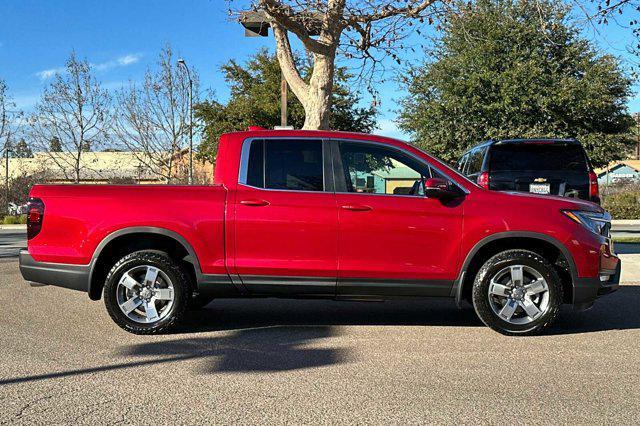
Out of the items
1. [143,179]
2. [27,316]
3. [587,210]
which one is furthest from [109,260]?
[143,179]

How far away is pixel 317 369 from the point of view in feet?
16.5

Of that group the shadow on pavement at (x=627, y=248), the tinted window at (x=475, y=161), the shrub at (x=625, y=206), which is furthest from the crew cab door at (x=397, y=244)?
the shrub at (x=625, y=206)

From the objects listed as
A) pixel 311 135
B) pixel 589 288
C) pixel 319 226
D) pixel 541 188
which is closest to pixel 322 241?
pixel 319 226

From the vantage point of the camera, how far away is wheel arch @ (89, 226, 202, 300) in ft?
20.1

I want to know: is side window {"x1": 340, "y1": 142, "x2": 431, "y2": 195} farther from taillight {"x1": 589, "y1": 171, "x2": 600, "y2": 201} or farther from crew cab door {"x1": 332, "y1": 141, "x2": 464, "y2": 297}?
taillight {"x1": 589, "y1": 171, "x2": 600, "y2": 201}

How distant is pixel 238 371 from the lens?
16.3 feet

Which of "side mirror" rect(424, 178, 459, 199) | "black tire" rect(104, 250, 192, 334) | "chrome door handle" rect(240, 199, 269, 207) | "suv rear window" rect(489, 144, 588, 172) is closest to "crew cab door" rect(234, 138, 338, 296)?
"chrome door handle" rect(240, 199, 269, 207)

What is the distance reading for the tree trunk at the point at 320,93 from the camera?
11758 mm

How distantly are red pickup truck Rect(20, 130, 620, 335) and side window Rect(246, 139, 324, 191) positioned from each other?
0.05ft

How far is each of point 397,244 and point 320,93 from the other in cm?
637

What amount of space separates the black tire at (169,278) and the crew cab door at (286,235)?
600 mm

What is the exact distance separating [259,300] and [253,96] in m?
21.3

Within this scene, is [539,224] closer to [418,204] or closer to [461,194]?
[461,194]

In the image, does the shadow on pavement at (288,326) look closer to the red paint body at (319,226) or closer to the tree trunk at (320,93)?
the red paint body at (319,226)
